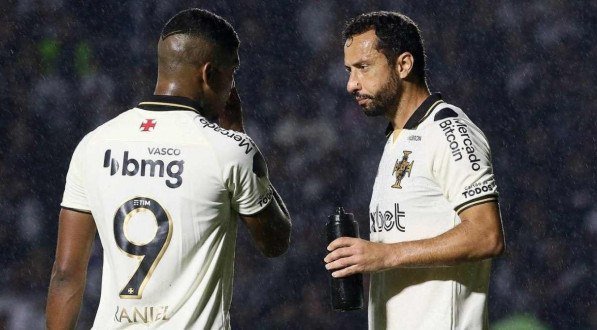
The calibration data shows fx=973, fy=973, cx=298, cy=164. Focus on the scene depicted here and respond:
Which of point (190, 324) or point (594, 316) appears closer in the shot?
point (190, 324)

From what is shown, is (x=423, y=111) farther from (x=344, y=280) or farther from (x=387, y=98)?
(x=344, y=280)

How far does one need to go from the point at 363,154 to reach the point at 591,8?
2.17 m

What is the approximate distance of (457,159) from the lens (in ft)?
8.87

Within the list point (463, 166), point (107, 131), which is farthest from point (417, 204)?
point (107, 131)

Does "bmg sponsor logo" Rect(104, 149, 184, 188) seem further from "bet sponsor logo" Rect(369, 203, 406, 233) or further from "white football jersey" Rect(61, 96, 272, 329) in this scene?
"bet sponsor logo" Rect(369, 203, 406, 233)

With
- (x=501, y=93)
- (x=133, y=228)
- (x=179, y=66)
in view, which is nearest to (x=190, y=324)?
(x=133, y=228)

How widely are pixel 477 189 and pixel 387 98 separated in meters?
0.51

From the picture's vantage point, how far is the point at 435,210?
2791mm

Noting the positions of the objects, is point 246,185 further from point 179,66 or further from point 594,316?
point 594,316

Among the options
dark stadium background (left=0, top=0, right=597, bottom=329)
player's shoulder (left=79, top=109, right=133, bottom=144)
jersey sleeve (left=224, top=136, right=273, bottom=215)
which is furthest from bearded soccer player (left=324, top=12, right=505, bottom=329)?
dark stadium background (left=0, top=0, right=597, bottom=329)

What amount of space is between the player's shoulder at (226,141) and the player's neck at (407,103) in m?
0.64

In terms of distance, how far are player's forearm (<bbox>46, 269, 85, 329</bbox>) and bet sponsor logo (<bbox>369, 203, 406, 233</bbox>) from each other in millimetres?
883

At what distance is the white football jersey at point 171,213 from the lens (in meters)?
2.51

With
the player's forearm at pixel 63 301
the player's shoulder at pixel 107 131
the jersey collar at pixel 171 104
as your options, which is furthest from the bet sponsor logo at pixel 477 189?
the player's forearm at pixel 63 301
